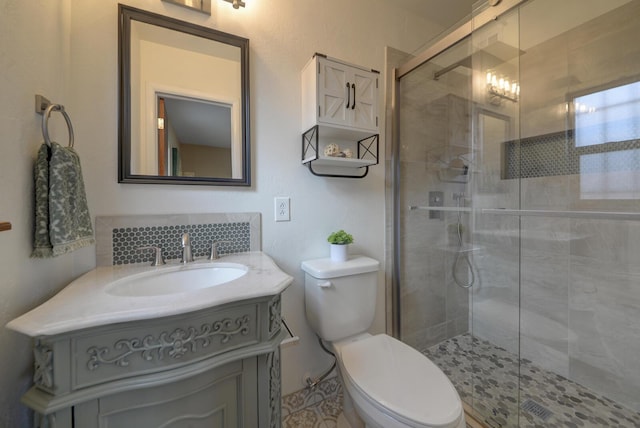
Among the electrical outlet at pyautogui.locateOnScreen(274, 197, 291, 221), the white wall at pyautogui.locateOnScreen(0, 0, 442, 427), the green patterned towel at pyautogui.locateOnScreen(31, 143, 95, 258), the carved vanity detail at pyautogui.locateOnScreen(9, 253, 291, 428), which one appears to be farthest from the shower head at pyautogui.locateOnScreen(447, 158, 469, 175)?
the green patterned towel at pyautogui.locateOnScreen(31, 143, 95, 258)

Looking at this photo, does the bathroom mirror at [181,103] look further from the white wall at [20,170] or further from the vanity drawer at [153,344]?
the vanity drawer at [153,344]

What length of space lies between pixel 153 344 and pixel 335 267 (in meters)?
0.79

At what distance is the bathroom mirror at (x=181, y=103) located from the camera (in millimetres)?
1001

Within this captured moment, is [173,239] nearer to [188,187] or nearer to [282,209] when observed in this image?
[188,187]

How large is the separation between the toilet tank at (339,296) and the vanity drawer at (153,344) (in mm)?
555

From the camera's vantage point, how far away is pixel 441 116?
1707 millimetres

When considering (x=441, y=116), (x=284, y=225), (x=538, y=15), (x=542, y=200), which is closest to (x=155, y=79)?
(x=284, y=225)

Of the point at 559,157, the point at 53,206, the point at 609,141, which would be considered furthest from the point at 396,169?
the point at 53,206

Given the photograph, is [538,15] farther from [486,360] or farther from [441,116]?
[486,360]

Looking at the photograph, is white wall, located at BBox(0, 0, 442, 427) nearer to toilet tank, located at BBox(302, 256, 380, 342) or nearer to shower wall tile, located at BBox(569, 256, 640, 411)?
toilet tank, located at BBox(302, 256, 380, 342)

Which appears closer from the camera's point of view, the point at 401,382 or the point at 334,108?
the point at 401,382

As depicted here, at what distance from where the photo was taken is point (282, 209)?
1287 millimetres

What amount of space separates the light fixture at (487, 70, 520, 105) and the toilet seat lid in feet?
5.41

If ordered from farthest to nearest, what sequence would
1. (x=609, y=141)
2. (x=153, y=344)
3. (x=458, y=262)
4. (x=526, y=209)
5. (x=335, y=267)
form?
(x=458, y=262) → (x=526, y=209) → (x=609, y=141) → (x=335, y=267) → (x=153, y=344)
